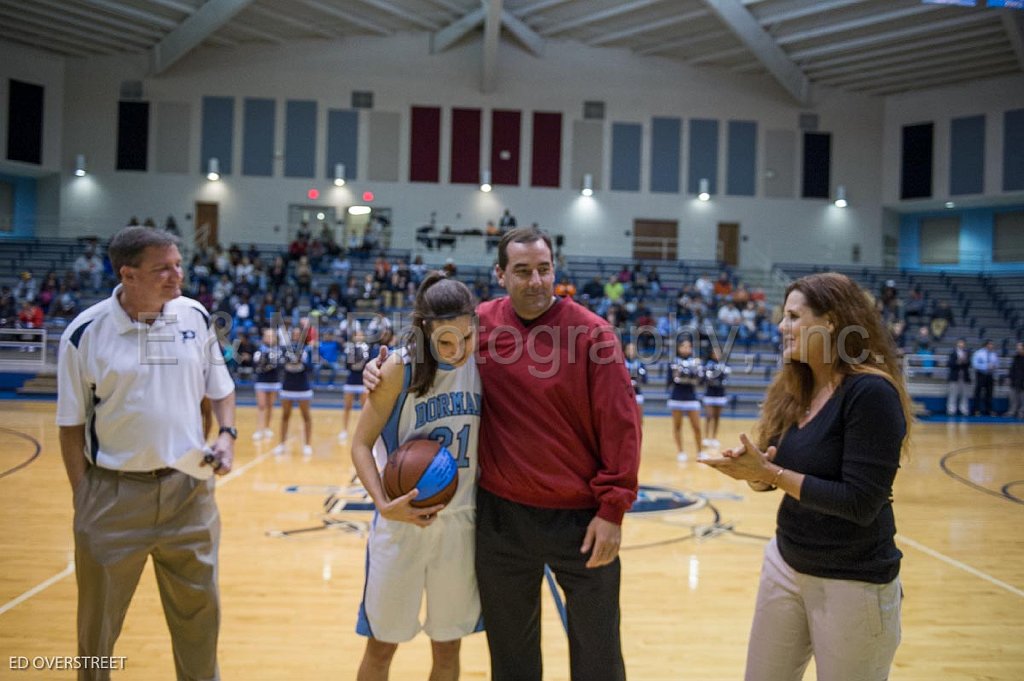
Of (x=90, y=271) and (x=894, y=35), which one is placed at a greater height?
(x=894, y=35)

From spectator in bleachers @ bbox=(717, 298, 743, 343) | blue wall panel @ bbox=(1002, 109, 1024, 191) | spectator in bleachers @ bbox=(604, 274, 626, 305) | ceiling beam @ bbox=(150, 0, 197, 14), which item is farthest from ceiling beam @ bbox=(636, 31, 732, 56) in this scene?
ceiling beam @ bbox=(150, 0, 197, 14)

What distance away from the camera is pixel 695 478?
8.86 meters

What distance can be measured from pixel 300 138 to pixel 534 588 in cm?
2432

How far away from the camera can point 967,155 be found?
979 inches

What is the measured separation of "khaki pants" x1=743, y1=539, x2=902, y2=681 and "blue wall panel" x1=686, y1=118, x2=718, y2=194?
24785mm

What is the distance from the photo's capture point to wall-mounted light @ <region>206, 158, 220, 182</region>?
24797mm

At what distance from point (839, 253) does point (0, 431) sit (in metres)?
23.7

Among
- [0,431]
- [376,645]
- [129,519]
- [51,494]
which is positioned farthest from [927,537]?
[0,431]

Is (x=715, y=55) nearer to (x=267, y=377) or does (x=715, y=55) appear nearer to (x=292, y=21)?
(x=292, y=21)

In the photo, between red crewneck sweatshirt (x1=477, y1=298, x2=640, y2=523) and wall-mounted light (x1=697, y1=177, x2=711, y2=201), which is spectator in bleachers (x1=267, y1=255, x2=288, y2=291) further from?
red crewneck sweatshirt (x1=477, y1=298, x2=640, y2=523)

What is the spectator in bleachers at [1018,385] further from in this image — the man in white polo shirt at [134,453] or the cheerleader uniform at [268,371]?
the man in white polo shirt at [134,453]

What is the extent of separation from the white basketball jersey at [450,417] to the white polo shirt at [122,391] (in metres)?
0.80

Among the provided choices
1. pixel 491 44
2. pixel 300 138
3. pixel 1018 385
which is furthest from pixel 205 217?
pixel 1018 385

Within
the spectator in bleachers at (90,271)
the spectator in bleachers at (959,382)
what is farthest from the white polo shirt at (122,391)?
the spectator in bleachers at (90,271)
